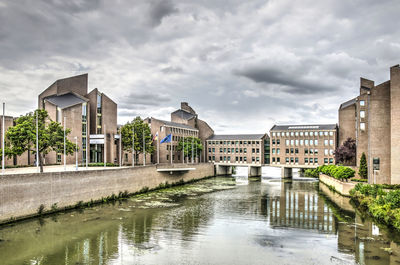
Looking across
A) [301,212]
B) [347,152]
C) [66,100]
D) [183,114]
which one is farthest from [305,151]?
[66,100]

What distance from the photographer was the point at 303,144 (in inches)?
3967

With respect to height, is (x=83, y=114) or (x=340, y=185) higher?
(x=83, y=114)

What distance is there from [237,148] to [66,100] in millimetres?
59587

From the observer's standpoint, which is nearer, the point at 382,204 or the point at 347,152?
the point at 382,204

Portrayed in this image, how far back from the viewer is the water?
24234 millimetres

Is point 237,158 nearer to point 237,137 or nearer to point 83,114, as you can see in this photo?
point 237,137

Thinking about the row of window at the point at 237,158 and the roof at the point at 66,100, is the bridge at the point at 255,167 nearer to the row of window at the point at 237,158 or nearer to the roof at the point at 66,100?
the row of window at the point at 237,158

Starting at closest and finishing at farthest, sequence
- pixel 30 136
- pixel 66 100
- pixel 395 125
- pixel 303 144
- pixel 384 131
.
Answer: pixel 30 136, pixel 395 125, pixel 384 131, pixel 66 100, pixel 303 144

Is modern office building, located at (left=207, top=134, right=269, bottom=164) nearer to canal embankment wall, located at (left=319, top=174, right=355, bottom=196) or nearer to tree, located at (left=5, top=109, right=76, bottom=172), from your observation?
Answer: canal embankment wall, located at (left=319, top=174, right=355, bottom=196)

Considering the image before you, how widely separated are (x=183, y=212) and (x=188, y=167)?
34565mm

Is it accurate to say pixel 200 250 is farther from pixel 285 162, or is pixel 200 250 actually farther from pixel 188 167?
pixel 285 162

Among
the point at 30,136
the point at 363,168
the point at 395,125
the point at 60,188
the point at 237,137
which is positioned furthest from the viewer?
the point at 237,137

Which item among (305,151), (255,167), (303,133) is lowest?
→ (255,167)

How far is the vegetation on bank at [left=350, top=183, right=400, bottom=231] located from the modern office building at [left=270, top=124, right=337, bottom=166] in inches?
1995
